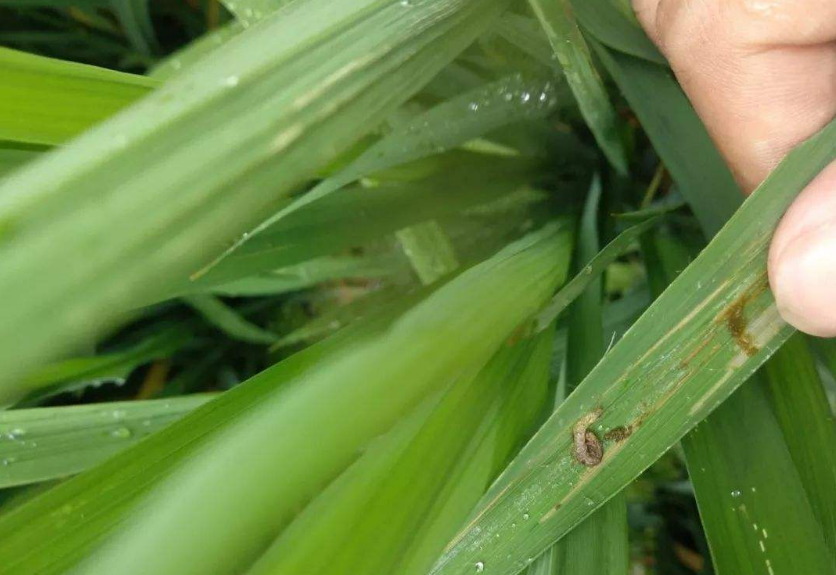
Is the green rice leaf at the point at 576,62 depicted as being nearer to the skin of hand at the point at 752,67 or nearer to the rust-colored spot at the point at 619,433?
the skin of hand at the point at 752,67

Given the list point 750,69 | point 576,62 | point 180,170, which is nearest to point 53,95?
point 180,170

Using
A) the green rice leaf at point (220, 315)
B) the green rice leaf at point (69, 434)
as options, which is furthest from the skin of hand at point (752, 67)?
the green rice leaf at point (220, 315)

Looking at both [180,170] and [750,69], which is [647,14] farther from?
[180,170]

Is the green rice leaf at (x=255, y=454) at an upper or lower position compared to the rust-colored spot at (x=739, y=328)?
upper

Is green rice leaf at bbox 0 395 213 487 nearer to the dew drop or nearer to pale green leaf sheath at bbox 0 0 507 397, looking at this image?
the dew drop

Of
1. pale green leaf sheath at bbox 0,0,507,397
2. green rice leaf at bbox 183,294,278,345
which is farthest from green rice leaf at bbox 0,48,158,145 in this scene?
green rice leaf at bbox 183,294,278,345

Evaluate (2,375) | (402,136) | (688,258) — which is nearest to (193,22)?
(402,136)
